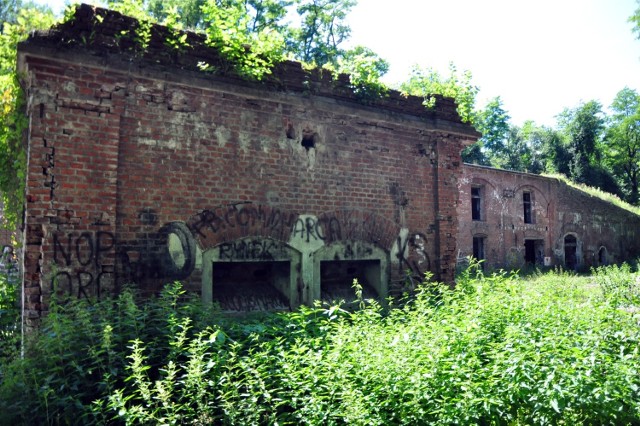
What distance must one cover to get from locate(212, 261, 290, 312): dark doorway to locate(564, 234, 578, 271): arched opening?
24659mm

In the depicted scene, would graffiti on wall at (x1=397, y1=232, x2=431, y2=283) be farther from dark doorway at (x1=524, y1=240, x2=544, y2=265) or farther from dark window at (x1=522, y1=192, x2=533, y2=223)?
dark doorway at (x1=524, y1=240, x2=544, y2=265)

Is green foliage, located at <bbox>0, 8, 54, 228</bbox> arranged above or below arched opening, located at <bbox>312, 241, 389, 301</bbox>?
above

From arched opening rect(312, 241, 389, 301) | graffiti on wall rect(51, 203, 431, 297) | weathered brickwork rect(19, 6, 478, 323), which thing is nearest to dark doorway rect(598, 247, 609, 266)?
weathered brickwork rect(19, 6, 478, 323)

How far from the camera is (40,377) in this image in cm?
420

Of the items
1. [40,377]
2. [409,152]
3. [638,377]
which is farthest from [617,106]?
[40,377]

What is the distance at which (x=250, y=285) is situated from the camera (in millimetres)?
7238

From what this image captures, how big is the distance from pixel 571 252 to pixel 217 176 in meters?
26.4

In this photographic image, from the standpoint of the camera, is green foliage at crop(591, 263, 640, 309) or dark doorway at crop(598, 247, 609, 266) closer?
green foliage at crop(591, 263, 640, 309)

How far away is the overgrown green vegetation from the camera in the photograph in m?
3.88

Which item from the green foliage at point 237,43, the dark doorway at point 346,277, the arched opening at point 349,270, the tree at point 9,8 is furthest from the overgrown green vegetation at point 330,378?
the tree at point 9,8

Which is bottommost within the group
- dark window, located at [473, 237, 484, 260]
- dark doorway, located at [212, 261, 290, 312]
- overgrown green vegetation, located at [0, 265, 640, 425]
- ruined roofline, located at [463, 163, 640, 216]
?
overgrown green vegetation, located at [0, 265, 640, 425]

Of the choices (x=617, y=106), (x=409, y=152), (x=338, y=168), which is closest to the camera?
(x=338, y=168)

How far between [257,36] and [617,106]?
47350mm

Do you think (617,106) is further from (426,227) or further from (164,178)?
(164,178)
